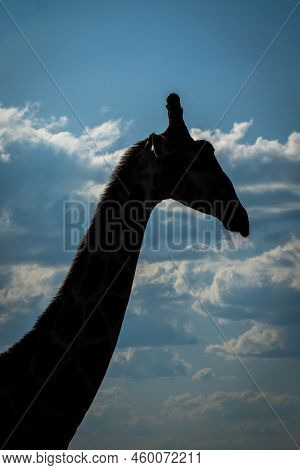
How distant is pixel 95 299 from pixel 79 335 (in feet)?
1.79

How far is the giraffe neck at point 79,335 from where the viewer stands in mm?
7918

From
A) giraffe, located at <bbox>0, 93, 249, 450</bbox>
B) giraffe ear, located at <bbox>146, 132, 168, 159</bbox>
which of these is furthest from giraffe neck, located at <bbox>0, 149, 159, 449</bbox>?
giraffe ear, located at <bbox>146, 132, 168, 159</bbox>

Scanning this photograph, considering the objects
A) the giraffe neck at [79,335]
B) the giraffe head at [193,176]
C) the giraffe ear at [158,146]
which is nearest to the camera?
the giraffe neck at [79,335]

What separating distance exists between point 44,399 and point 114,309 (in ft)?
5.06

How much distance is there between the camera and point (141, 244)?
8.84m

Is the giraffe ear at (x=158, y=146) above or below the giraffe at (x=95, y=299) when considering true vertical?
above

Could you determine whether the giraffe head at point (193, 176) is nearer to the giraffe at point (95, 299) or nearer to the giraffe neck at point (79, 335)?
the giraffe at point (95, 299)

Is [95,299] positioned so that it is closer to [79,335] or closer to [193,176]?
[79,335]

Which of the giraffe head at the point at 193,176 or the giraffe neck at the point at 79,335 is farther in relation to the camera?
the giraffe head at the point at 193,176

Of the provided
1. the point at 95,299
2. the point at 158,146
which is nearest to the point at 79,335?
the point at 95,299

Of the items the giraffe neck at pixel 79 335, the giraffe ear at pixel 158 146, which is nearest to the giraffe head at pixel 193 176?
the giraffe ear at pixel 158 146

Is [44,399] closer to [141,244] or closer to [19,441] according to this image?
[19,441]

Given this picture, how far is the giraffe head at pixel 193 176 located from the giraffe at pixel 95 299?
2cm

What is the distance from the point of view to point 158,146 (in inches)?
357
